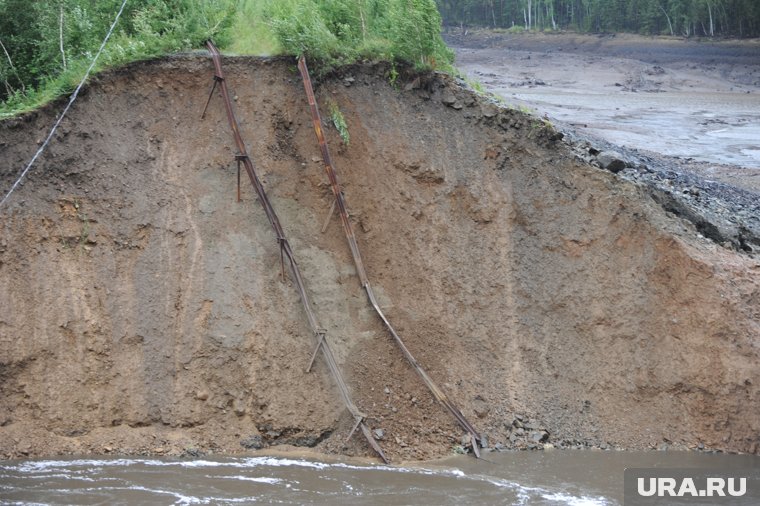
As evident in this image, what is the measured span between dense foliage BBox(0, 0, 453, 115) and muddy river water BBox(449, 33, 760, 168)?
10.3 metres

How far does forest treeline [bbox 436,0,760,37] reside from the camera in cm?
3659

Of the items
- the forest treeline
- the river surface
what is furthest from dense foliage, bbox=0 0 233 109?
the forest treeline

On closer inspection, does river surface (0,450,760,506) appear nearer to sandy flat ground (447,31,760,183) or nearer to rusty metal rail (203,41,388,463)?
rusty metal rail (203,41,388,463)


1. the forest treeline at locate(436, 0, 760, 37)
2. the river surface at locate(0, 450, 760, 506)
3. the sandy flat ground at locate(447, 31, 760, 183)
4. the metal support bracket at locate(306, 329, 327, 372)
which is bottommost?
the river surface at locate(0, 450, 760, 506)

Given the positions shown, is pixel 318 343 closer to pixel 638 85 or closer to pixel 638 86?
pixel 638 86

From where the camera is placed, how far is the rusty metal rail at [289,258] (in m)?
8.87

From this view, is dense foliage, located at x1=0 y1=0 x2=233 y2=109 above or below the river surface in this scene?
above

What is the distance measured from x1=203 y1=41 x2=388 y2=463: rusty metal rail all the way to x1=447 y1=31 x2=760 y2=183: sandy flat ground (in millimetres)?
10809

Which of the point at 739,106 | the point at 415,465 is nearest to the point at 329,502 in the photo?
the point at 415,465

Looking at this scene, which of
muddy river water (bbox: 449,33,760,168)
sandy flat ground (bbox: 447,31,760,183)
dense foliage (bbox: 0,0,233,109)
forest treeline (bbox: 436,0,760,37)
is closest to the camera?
dense foliage (bbox: 0,0,233,109)

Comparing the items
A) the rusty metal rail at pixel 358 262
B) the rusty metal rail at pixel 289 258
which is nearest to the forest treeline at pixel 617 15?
the rusty metal rail at pixel 358 262

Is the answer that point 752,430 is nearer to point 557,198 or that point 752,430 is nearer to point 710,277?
point 710,277

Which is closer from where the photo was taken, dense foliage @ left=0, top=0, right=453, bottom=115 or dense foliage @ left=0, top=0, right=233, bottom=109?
dense foliage @ left=0, top=0, right=453, bottom=115

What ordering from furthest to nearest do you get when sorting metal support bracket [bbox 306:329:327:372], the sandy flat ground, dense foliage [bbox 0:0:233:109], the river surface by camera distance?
the sandy flat ground, dense foliage [bbox 0:0:233:109], metal support bracket [bbox 306:329:327:372], the river surface
